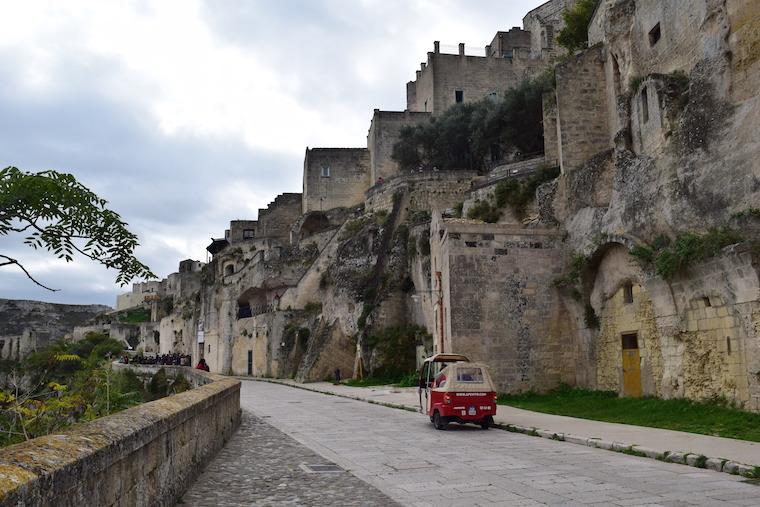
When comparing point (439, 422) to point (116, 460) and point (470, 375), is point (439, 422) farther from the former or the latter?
point (116, 460)

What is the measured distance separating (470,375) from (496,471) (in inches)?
227

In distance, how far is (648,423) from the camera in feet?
45.6

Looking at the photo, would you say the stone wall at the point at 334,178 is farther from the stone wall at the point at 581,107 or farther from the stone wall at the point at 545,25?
the stone wall at the point at 581,107

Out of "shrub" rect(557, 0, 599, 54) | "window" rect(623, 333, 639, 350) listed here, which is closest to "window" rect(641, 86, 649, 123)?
"window" rect(623, 333, 639, 350)

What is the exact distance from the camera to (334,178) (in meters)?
55.2

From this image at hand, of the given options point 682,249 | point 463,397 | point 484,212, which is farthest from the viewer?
point 484,212

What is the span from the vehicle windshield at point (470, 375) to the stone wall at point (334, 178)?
1621 inches

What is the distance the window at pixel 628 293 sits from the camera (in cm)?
1838

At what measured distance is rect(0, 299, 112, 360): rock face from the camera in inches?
2800

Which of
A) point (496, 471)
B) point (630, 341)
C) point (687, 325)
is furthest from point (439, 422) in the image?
point (630, 341)

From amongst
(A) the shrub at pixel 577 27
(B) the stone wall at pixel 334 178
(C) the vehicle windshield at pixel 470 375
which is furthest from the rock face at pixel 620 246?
(B) the stone wall at pixel 334 178

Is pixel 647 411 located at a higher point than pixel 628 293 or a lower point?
lower

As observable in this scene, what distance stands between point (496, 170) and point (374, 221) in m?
8.09

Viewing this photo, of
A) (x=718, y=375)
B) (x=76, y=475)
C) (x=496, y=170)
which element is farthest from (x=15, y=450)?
(x=496, y=170)
